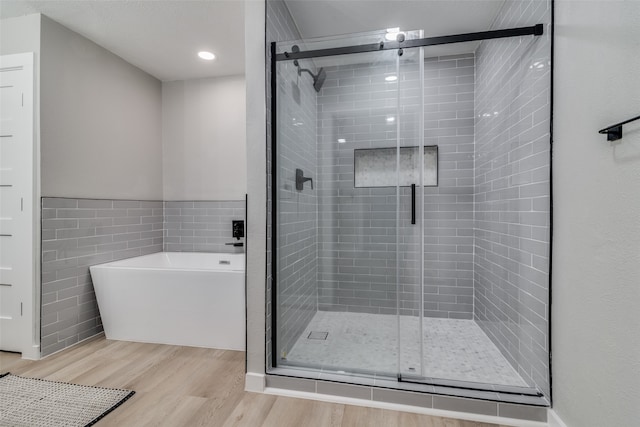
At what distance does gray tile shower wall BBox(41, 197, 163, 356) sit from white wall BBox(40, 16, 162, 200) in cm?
15

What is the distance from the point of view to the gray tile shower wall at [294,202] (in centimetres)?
212

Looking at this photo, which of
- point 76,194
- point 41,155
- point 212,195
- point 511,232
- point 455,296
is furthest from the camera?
point 212,195

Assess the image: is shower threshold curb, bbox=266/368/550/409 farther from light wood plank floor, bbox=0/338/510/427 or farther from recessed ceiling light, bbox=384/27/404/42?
recessed ceiling light, bbox=384/27/404/42

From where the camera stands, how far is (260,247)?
198 cm

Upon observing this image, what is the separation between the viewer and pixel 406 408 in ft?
5.70

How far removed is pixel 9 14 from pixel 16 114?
0.79 meters

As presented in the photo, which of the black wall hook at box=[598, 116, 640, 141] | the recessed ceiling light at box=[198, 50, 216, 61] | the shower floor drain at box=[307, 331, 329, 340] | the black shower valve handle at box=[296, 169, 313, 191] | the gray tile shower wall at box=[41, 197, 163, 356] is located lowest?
the shower floor drain at box=[307, 331, 329, 340]

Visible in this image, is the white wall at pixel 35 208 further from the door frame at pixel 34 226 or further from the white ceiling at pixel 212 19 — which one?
the white ceiling at pixel 212 19

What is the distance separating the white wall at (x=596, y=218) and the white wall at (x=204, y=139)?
294 cm

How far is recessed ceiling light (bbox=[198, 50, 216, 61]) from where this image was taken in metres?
3.03

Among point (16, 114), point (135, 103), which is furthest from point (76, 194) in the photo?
point (135, 103)

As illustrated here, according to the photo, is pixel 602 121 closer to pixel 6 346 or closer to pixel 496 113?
pixel 496 113

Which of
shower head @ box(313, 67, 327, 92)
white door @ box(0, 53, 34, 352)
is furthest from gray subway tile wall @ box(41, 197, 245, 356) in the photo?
shower head @ box(313, 67, 327, 92)

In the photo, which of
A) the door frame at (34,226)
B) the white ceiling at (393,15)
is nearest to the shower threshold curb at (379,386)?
the door frame at (34,226)
